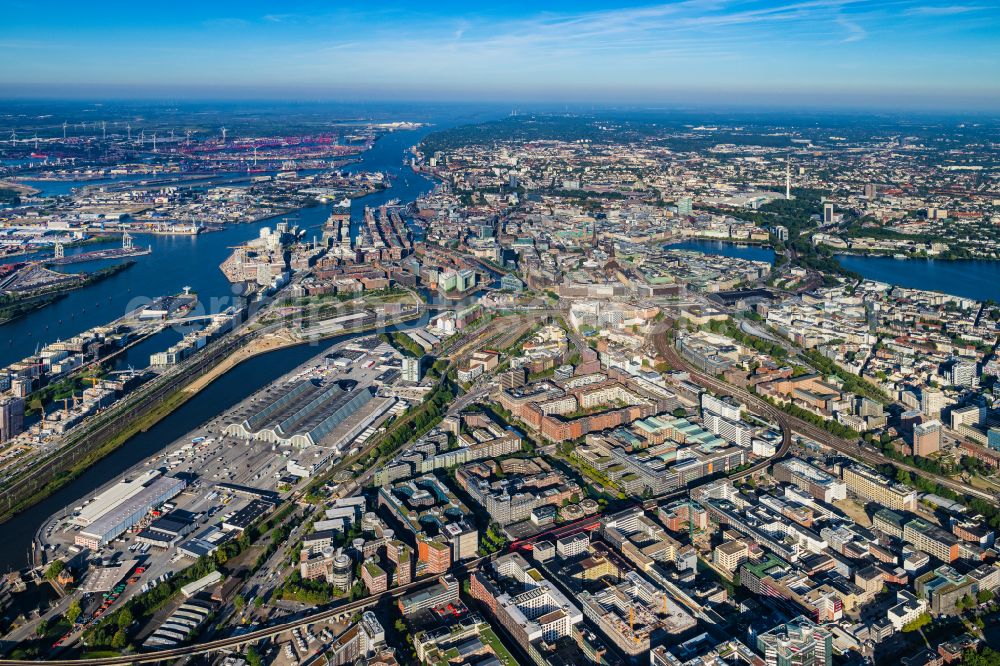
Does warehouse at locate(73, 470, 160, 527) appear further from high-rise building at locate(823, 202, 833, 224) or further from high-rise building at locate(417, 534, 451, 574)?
high-rise building at locate(823, 202, 833, 224)

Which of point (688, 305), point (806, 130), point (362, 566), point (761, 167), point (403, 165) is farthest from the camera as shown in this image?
point (806, 130)

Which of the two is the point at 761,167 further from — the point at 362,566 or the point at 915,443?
the point at 362,566

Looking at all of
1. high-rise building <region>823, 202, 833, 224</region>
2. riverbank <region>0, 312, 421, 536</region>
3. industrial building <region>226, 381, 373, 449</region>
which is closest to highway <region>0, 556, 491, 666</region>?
riverbank <region>0, 312, 421, 536</region>

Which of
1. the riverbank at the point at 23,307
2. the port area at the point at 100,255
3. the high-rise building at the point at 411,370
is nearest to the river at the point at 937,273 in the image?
the high-rise building at the point at 411,370

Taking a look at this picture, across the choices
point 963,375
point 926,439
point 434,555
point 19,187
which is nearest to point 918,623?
point 926,439

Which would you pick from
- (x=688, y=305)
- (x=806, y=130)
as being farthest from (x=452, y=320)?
(x=806, y=130)

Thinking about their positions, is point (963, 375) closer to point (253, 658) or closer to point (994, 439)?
point (994, 439)
